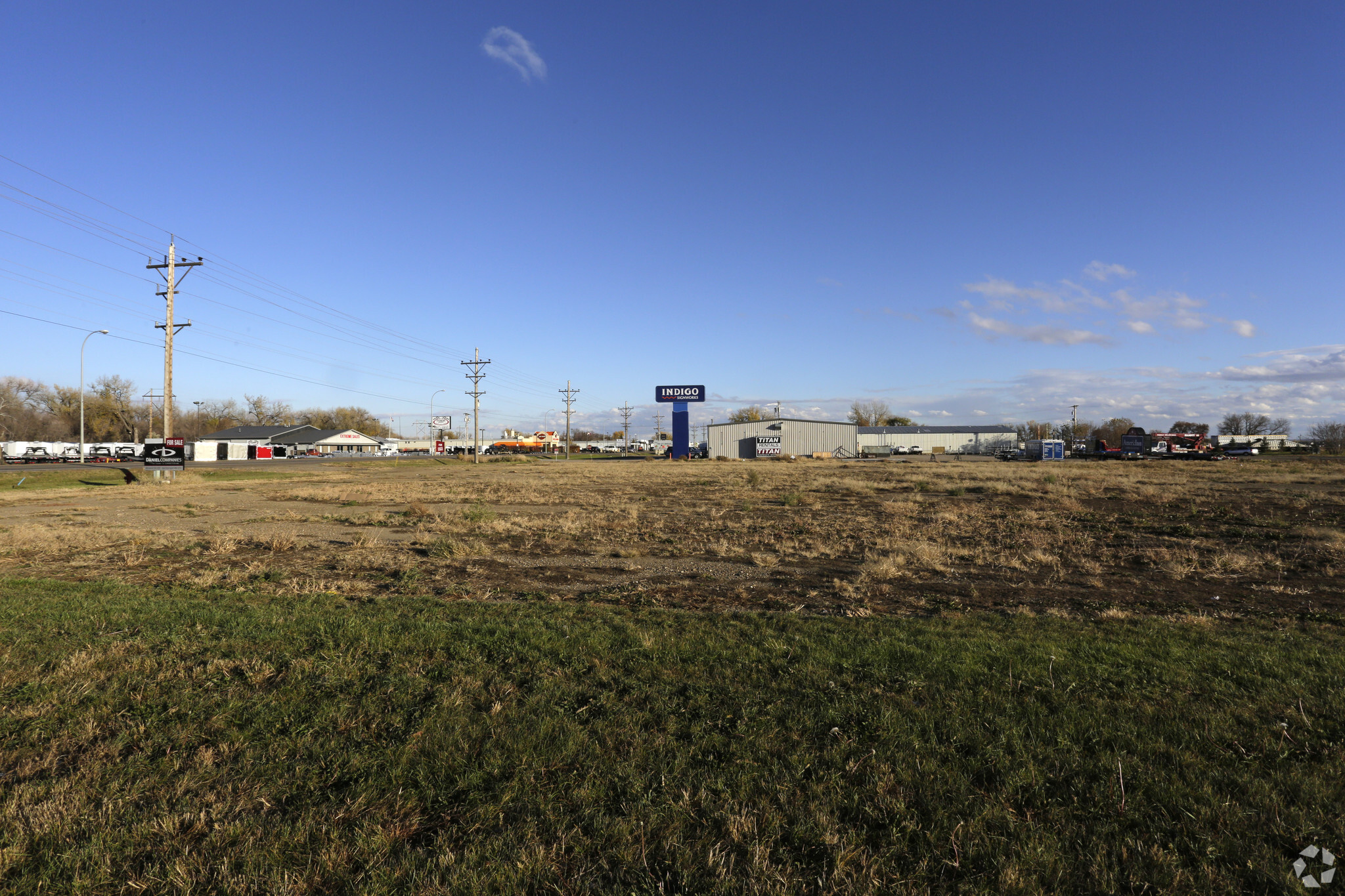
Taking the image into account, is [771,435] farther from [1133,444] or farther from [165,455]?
[165,455]

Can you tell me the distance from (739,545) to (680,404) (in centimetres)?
8372

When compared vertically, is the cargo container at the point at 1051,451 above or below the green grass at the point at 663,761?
above

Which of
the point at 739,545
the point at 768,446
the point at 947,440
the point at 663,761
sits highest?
the point at 947,440

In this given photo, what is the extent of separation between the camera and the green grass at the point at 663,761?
11.1 ft

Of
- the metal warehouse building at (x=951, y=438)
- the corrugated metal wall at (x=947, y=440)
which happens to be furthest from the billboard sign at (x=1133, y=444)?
the corrugated metal wall at (x=947, y=440)

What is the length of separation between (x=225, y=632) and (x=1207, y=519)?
25737mm

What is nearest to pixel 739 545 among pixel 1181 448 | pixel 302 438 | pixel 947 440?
pixel 1181 448

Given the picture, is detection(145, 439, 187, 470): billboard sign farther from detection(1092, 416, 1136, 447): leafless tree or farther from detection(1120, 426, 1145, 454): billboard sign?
detection(1092, 416, 1136, 447): leafless tree

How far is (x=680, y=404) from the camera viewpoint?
9869cm

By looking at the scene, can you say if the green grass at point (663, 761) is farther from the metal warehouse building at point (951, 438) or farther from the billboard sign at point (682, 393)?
the metal warehouse building at point (951, 438)

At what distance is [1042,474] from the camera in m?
42.5

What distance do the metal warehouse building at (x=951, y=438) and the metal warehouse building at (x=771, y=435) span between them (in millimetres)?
44159

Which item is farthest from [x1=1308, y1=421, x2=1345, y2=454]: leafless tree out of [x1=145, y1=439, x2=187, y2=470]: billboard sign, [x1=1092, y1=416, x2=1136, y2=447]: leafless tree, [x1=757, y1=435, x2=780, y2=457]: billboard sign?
[x1=145, y1=439, x2=187, y2=470]: billboard sign

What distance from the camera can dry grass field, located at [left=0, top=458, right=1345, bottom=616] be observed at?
10.3 m
